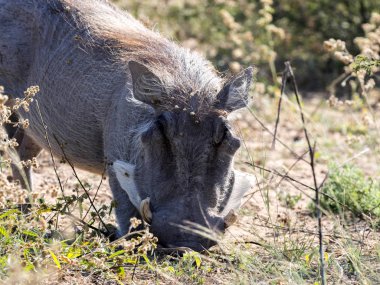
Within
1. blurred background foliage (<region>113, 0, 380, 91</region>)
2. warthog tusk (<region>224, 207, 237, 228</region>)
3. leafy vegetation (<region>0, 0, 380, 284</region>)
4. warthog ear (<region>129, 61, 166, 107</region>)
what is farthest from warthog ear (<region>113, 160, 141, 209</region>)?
blurred background foliage (<region>113, 0, 380, 91</region>)

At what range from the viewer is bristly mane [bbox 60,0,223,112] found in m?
3.91

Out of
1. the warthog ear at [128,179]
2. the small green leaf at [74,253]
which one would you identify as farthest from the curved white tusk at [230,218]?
the small green leaf at [74,253]

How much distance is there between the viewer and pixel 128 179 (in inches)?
154

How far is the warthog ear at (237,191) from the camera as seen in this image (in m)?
3.86

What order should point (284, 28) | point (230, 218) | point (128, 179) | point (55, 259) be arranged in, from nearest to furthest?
1. point (55, 259)
2. point (230, 218)
3. point (128, 179)
4. point (284, 28)

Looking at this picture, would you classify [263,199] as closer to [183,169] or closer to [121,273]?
[183,169]

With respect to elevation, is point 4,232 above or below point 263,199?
below

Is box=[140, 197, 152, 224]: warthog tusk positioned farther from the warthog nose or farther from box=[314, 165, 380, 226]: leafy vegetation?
box=[314, 165, 380, 226]: leafy vegetation

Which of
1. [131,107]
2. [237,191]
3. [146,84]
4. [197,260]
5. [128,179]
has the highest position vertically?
[146,84]

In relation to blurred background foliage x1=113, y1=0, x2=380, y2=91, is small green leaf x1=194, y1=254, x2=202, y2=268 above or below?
below

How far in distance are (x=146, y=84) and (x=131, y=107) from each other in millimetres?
239

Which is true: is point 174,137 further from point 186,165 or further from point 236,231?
point 236,231

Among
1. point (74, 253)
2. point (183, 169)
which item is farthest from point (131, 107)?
point (74, 253)

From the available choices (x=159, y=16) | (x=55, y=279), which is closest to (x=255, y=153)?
(x=55, y=279)
